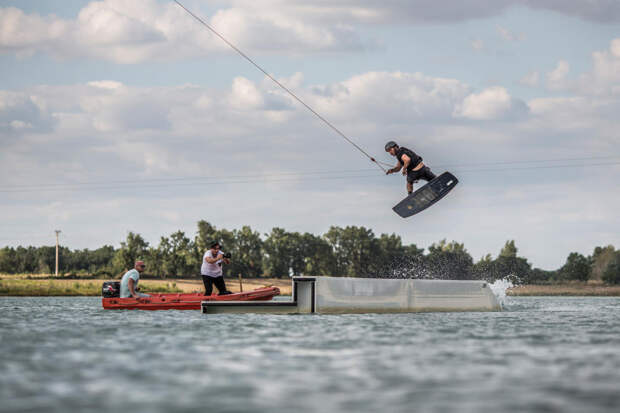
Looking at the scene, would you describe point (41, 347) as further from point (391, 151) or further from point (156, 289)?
point (156, 289)

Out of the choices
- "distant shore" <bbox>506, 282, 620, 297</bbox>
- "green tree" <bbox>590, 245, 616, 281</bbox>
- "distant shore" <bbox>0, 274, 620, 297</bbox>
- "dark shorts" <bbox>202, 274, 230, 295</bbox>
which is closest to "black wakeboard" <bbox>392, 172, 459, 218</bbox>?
"dark shorts" <bbox>202, 274, 230, 295</bbox>

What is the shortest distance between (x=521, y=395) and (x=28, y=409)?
16.7ft

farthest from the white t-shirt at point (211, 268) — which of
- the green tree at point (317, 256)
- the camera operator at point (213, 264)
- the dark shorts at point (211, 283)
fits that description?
the green tree at point (317, 256)

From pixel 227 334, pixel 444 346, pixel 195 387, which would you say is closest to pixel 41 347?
pixel 227 334

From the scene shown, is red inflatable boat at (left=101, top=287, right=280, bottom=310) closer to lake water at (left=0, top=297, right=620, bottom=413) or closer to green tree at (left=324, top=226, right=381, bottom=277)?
lake water at (left=0, top=297, right=620, bottom=413)

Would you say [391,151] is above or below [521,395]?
above

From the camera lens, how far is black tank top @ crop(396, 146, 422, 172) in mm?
22188

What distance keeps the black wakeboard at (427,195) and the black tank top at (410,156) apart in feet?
2.50

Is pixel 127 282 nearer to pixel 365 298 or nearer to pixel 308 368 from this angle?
pixel 365 298

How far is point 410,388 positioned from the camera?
9.74 meters

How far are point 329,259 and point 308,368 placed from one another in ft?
385

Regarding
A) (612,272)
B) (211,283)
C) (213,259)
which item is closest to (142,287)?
(211,283)

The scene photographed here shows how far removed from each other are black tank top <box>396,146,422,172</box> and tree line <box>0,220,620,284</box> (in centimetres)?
8932

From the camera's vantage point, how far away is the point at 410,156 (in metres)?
22.2
